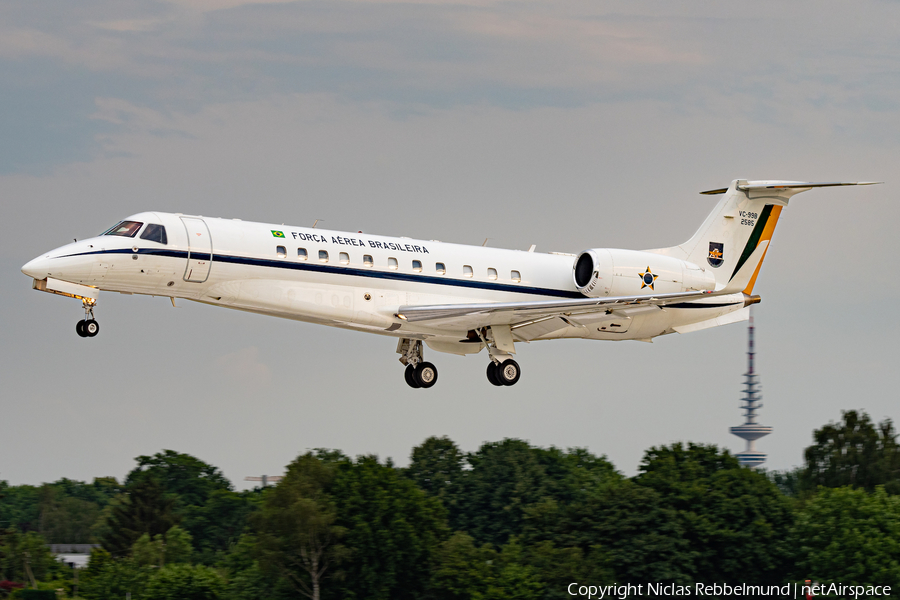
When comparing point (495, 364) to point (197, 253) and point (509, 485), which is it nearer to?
point (197, 253)

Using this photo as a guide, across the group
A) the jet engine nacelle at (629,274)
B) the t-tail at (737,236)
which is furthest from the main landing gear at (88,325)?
the t-tail at (737,236)

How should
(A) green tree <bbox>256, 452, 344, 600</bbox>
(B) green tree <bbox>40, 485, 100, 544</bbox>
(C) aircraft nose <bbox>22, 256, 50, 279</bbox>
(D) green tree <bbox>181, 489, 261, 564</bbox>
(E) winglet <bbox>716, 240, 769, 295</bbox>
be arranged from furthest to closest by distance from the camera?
(B) green tree <bbox>40, 485, 100, 544</bbox>, (D) green tree <bbox>181, 489, 261, 564</bbox>, (A) green tree <bbox>256, 452, 344, 600</bbox>, (E) winglet <bbox>716, 240, 769, 295</bbox>, (C) aircraft nose <bbox>22, 256, 50, 279</bbox>

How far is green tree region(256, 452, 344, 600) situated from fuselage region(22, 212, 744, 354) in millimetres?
33216

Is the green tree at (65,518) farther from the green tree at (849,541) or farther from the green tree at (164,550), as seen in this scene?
the green tree at (849,541)

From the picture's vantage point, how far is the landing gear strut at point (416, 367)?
1371 inches

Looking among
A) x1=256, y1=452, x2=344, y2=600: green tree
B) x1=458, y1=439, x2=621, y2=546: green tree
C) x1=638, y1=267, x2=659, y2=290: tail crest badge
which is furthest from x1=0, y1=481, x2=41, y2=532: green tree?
x1=638, y1=267, x2=659, y2=290: tail crest badge

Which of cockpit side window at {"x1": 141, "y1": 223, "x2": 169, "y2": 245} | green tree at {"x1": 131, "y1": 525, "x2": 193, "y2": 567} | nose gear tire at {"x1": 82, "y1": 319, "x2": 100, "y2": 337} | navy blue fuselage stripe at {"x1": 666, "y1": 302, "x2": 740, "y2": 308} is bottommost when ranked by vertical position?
green tree at {"x1": 131, "y1": 525, "x2": 193, "y2": 567}

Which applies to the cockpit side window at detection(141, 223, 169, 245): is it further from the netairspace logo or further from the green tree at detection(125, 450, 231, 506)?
the green tree at detection(125, 450, 231, 506)

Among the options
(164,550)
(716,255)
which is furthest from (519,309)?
(164,550)

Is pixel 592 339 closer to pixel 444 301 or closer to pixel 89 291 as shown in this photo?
pixel 444 301

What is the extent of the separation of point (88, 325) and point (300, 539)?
3935cm

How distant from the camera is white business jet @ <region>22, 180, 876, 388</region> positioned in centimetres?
2825

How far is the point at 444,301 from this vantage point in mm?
32094

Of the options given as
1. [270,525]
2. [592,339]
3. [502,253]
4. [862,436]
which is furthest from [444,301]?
[862,436]
